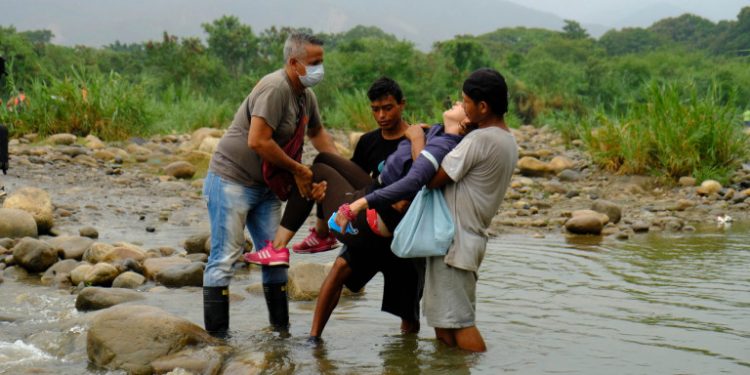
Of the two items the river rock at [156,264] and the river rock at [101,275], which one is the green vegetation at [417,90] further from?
the river rock at [101,275]

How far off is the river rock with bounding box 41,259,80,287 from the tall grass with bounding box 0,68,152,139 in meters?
7.85

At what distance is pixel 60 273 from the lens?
7.25 metres

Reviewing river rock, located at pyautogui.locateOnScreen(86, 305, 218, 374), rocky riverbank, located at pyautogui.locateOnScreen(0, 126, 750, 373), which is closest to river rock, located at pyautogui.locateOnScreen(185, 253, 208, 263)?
rocky riverbank, located at pyautogui.locateOnScreen(0, 126, 750, 373)

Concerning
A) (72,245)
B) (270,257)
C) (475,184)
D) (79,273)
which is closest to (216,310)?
(270,257)

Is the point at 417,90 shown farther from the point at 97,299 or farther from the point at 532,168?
the point at 97,299

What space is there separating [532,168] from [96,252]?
7.77 m

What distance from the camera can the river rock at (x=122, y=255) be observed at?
7.52 m

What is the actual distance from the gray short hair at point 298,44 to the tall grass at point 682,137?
7.83m

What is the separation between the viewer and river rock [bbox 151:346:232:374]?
4727mm

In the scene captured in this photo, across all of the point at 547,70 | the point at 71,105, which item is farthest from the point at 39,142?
the point at 547,70

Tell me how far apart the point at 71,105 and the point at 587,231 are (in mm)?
8960

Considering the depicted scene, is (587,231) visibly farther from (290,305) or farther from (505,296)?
(290,305)

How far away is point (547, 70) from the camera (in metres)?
33.2

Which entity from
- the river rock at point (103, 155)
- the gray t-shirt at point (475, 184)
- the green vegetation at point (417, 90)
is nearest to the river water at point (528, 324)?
the gray t-shirt at point (475, 184)
